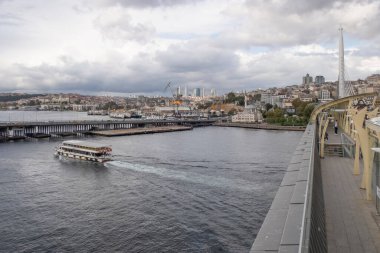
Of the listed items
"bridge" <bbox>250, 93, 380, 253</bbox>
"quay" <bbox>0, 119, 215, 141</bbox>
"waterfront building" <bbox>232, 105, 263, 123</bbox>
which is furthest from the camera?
"waterfront building" <bbox>232, 105, 263, 123</bbox>

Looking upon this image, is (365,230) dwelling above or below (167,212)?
above

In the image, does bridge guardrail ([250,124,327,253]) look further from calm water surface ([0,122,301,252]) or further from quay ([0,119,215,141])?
A: quay ([0,119,215,141])

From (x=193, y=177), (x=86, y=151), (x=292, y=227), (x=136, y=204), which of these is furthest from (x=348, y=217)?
(x=86, y=151)

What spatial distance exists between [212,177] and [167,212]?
5.44 metres

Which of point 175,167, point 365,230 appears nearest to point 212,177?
point 175,167

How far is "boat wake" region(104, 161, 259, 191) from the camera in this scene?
15.2 m

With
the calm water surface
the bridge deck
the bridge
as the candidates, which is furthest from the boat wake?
the bridge deck

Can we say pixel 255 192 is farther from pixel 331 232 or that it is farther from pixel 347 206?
pixel 331 232

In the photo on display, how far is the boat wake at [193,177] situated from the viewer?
15242 mm

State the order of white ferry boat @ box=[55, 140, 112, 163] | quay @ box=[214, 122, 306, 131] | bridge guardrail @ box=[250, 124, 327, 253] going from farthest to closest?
quay @ box=[214, 122, 306, 131] < white ferry boat @ box=[55, 140, 112, 163] < bridge guardrail @ box=[250, 124, 327, 253]

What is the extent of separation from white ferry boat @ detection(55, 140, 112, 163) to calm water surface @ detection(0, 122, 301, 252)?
83 cm

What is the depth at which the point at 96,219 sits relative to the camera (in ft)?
37.4

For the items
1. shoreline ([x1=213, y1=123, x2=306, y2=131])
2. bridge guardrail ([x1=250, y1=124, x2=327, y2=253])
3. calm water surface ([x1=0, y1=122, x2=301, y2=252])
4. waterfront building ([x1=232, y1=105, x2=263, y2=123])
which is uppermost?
bridge guardrail ([x1=250, y1=124, x2=327, y2=253])

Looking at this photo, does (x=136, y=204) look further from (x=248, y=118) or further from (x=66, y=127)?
(x=248, y=118)
